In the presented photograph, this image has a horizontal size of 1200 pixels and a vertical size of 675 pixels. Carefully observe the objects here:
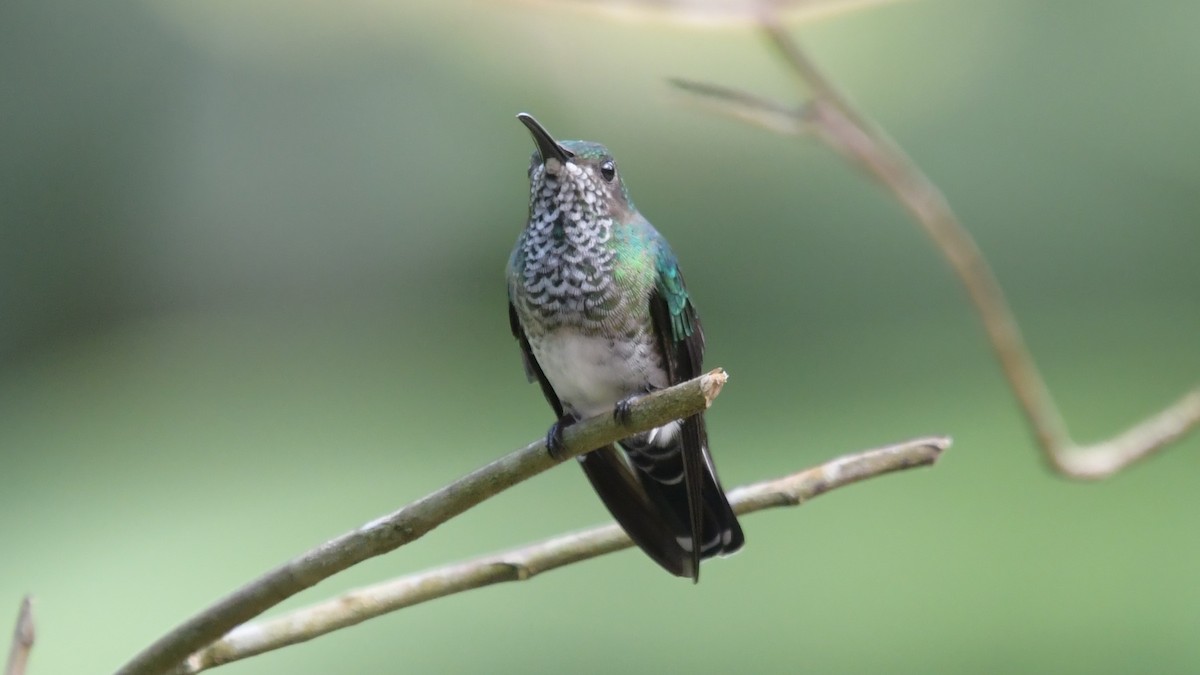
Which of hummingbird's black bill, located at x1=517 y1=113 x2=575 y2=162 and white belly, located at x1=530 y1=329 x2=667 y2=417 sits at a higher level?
hummingbird's black bill, located at x1=517 y1=113 x2=575 y2=162

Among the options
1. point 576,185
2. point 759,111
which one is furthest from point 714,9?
point 576,185

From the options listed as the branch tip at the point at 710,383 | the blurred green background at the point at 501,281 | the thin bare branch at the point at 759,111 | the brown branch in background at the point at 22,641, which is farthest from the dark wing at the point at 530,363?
the blurred green background at the point at 501,281

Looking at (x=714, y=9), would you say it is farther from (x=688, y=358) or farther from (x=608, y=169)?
(x=688, y=358)

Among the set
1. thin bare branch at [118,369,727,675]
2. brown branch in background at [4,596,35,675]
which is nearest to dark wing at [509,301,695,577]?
thin bare branch at [118,369,727,675]

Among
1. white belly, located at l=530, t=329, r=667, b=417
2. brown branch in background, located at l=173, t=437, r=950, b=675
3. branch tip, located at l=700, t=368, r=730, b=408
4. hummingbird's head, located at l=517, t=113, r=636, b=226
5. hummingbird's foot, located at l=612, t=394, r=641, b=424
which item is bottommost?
brown branch in background, located at l=173, t=437, r=950, b=675

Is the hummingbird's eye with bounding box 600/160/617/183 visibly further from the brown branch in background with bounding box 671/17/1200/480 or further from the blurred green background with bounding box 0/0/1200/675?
the blurred green background with bounding box 0/0/1200/675

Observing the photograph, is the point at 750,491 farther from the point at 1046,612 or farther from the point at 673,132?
the point at 673,132
